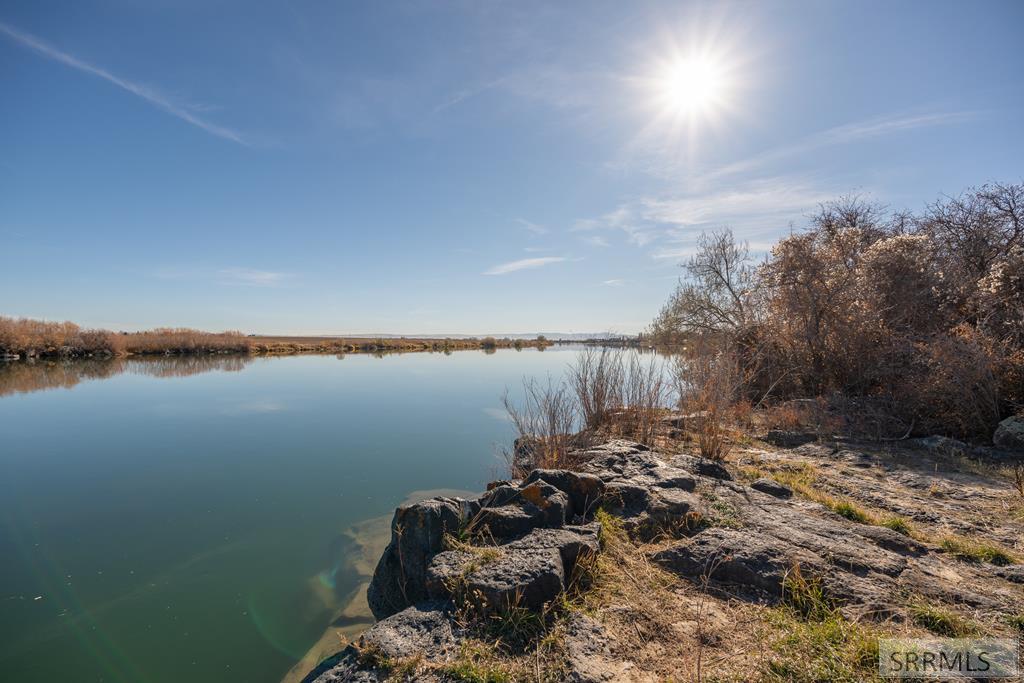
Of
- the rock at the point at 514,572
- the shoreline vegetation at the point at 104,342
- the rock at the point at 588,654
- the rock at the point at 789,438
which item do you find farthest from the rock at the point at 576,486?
the shoreline vegetation at the point at 104,342

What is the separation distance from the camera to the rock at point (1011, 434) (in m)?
6.80

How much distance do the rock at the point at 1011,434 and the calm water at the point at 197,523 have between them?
892 centimetres

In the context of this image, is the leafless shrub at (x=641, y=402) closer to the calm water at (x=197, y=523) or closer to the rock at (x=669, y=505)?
the calm water at (x=197, y=523)

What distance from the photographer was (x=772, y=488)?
5.46 metres

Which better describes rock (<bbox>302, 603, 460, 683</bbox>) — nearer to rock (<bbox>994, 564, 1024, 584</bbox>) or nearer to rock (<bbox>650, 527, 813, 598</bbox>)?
rock (<bbox>650, 527, 813, 598</bbox>)

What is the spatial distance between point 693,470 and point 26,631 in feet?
26.4

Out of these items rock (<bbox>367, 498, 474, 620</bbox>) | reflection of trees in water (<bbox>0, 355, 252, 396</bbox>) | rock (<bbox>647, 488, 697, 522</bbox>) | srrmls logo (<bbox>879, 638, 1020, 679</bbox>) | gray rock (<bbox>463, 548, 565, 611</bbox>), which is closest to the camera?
srrmls logo (<bbox>879, 638, 1020, 679</bbox>)

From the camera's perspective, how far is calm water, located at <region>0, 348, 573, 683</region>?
4.23 m

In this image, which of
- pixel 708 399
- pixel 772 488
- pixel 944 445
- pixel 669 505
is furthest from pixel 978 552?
pixel 708 399

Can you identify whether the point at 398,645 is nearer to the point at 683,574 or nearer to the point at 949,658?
the point at 683,574

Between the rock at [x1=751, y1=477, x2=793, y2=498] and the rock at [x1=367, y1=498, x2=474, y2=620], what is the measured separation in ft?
13.6

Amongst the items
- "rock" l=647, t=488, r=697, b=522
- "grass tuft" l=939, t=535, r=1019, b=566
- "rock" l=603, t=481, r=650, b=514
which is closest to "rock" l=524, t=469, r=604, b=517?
"rock" l=603, t=481, r=650, b=514

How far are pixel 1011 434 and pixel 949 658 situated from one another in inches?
292

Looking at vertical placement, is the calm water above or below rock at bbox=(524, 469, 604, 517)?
below
